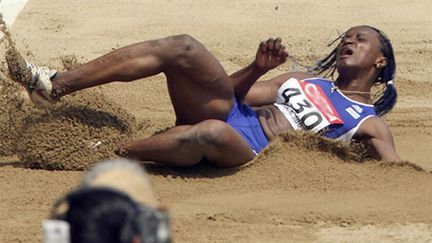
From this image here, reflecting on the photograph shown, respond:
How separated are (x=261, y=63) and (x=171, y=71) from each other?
56cm

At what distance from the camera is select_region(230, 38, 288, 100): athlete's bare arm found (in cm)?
569

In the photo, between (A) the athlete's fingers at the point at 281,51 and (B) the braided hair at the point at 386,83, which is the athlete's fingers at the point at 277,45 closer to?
(A) the athlete's fingers at the point at 281,51

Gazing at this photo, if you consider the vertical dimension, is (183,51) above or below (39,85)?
above

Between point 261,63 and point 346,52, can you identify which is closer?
point 261,63

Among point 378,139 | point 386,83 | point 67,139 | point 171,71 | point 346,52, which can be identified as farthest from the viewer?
point 386,83

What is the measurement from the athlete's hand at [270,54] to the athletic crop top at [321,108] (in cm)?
35

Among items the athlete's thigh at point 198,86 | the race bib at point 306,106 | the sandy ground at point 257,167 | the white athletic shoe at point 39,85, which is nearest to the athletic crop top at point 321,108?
the race bib at point 306,106

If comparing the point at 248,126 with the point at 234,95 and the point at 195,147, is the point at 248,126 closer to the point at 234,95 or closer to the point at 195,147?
the point at 234,95

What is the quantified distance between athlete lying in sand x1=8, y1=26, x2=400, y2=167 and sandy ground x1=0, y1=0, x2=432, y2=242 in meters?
0.13

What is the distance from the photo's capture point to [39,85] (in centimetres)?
539

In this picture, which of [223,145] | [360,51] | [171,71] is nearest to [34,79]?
[171,71]

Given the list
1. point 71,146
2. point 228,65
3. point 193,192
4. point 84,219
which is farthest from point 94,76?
point 84,219

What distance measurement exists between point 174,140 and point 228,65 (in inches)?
104

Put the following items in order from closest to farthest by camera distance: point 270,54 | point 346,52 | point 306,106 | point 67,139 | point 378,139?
point 67,139
point 270,54
point 378,139
point 306,106
point 346,52
